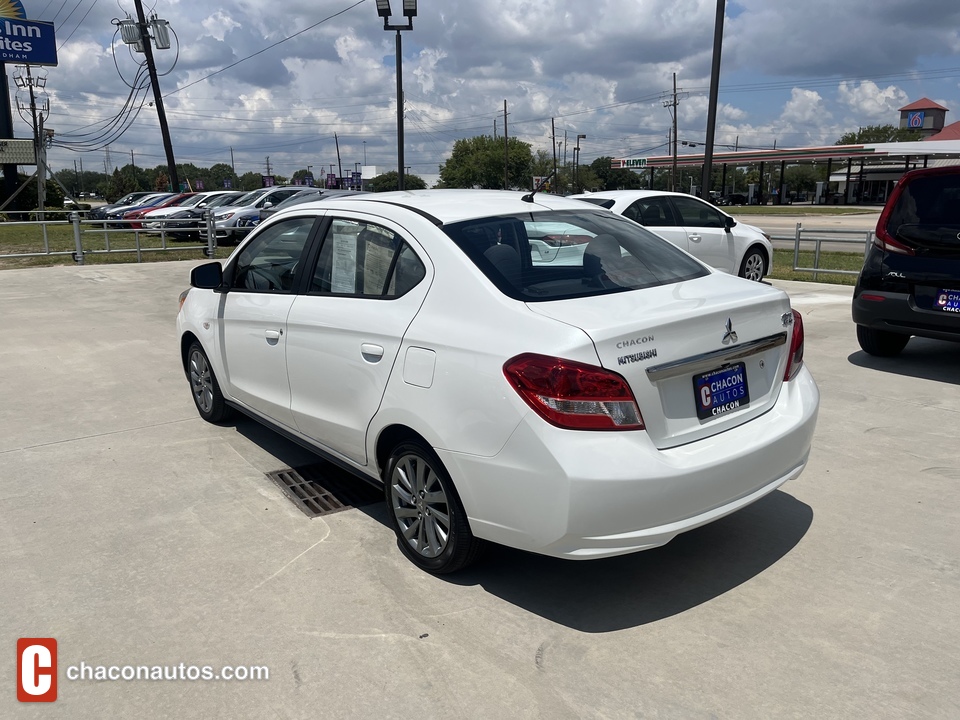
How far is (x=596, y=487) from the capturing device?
291cm

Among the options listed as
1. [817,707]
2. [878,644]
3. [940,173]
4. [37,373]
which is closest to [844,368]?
[940,173]

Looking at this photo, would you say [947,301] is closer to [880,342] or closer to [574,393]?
[880,342]

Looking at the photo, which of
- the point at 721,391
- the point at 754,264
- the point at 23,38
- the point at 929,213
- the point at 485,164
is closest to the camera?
the point at 721,391

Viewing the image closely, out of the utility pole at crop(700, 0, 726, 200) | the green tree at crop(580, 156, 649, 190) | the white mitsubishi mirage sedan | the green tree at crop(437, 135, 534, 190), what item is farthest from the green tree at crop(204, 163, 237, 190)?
the white mitsubishi mirage sedan

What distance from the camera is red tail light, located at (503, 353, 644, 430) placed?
294 centimetres

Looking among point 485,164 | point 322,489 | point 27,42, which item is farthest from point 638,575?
point 485,164

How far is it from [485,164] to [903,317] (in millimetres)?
114693

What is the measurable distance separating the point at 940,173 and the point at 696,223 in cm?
514

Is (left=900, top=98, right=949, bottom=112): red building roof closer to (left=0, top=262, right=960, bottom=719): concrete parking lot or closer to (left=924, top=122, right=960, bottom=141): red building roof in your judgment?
(left=924, top=122, right=960, bottom=141): red building roof

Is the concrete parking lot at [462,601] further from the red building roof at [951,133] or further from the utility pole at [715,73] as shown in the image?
the red building roof at [951,133]

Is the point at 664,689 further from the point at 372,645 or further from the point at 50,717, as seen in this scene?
the point at 50,717

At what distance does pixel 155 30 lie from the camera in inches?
1176

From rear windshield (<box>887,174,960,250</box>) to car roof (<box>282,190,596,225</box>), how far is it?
4.01 m

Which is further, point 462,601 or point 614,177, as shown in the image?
point 614,177
